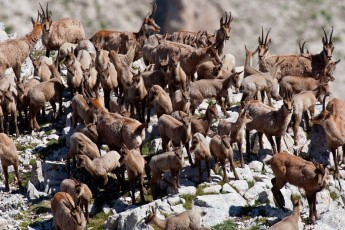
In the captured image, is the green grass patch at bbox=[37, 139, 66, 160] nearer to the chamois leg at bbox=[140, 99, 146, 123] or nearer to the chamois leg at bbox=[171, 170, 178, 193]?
the chamois leg at bbox=[140, 99, 146, 123]

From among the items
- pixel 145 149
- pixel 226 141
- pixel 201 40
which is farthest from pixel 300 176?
pixel 201 40

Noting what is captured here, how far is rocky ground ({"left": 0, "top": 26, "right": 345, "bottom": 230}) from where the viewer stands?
1911cm

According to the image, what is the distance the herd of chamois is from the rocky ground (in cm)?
33

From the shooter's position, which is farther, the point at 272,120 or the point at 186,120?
the point at 272,120

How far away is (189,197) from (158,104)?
4.07m

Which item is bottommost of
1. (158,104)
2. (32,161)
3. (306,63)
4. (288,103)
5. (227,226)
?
(227,226)

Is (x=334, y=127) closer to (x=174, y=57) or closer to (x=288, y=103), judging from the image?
(x=288, y=103)

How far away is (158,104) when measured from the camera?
75.5ft

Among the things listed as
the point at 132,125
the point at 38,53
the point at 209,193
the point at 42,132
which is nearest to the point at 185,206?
the point at 209,193

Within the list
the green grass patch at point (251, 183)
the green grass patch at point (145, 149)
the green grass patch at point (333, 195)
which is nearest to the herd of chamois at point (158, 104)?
the green grass patch at point (251, 183)

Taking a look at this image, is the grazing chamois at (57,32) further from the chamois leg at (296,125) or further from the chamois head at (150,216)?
the chamois head at (150,216)

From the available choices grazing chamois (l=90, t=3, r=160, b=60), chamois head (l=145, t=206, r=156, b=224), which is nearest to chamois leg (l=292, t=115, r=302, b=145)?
chamois head (l=145, t=206, r=156, b=224)

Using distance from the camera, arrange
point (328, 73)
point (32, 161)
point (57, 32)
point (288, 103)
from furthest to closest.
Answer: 1. point (57, 32)
2. point (328, 73)
3. point (32, 161)
4. point (288, 103)

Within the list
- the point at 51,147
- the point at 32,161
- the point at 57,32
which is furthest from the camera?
the point at 57,32
